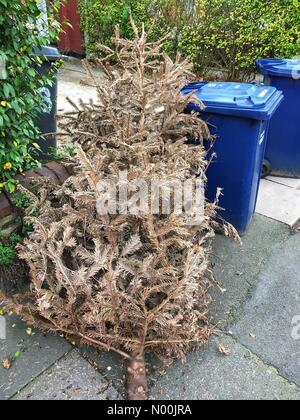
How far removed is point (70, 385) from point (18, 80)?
174 cm

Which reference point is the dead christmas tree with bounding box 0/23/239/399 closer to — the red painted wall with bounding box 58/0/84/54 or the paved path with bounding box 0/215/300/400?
the paved path with bounding box 0/215/300/400

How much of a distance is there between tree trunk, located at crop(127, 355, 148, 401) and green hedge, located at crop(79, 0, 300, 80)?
446 cm

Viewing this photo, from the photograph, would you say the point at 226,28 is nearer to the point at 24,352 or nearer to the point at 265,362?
the point at 265,362

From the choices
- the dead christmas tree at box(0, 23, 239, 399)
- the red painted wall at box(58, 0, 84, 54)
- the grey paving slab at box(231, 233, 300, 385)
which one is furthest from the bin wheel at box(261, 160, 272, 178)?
the red painted wall at box(58, 0, 84, 54)

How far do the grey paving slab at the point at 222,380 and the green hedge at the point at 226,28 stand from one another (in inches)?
173

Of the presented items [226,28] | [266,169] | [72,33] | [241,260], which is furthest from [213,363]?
[72,33]

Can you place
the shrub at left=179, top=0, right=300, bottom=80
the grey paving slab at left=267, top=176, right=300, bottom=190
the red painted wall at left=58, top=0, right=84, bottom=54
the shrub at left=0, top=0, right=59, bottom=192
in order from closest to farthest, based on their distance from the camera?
the shrub at left=0, top=0, right=59, bottom=192 → the grey paving slab at left=267, top=176, right=300, bottom=190 → the shrub at left=179, top=0, right=300, bottom=80 → the red painted wall at left=58, top=0, right=84, bottom=54

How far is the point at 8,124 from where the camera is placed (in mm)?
2076

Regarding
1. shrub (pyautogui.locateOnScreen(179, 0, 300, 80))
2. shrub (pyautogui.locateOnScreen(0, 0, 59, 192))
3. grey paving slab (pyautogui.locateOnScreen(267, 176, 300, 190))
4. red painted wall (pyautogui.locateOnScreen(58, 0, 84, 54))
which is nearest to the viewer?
shrub (pyautogui.locateOnScreen(0, 0, 59, 192))

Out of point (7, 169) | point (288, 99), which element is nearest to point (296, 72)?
point (288, 99)

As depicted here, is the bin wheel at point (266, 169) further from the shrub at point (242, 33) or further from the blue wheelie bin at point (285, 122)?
the shrub at point (242, 33)

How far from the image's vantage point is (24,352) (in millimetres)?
2037

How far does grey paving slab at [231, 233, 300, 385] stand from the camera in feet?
6.89
